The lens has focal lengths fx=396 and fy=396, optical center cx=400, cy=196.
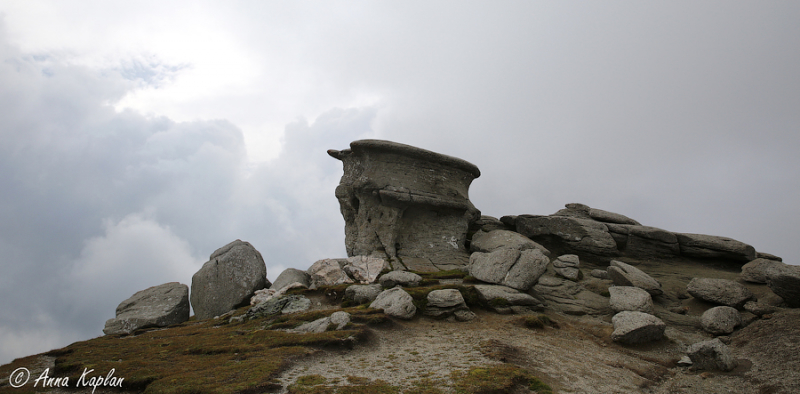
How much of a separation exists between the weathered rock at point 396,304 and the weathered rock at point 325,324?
1.42 m

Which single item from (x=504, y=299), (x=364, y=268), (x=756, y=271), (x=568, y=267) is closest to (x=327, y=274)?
(x=364, y=268)

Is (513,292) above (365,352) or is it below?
above

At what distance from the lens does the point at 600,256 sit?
20859 mm

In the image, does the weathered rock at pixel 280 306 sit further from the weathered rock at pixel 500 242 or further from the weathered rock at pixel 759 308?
the weathered rock at pixel 759 308

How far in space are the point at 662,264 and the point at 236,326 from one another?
2026 cm

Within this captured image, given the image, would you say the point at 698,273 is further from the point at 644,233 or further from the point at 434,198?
the point at 434,198

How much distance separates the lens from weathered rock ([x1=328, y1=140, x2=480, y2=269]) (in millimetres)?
19953

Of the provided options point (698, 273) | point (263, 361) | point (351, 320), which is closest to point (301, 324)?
point (351, 320)

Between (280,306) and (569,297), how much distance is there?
10.4 meters

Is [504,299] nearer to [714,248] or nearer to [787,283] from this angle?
[787,283]

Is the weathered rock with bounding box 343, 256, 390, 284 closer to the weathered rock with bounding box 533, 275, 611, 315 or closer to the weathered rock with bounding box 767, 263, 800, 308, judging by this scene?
the weathered rock with bounding box 533, 275, 611, 315

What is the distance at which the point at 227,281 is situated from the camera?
645 inches

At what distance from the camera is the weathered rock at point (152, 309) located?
15.0 meters

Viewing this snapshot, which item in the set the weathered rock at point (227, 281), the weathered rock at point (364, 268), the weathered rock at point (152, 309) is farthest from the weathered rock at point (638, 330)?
the weathered rock at point (152, 309)
